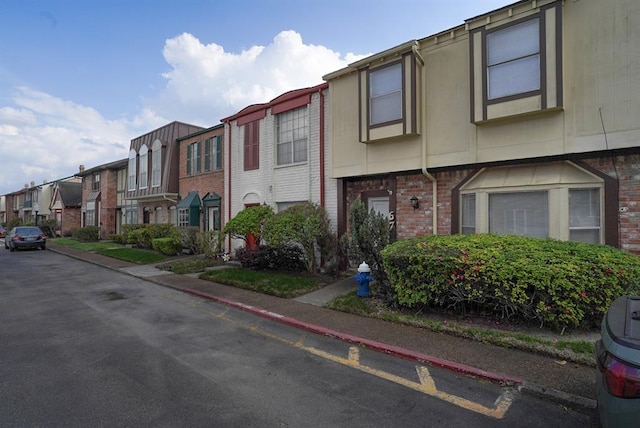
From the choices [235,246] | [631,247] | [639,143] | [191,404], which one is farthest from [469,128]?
[235,246]

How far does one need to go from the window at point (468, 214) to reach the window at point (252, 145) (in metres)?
8.01

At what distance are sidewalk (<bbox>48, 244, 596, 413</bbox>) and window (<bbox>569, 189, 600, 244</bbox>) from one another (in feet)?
12.1

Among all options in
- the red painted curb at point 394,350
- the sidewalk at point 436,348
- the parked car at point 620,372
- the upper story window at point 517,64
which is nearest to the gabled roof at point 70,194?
the sidewalk at point 436,348

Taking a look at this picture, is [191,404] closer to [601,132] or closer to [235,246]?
[601,132]

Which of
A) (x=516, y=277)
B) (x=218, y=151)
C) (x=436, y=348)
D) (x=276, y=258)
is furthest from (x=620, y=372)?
(x=218, y=151)

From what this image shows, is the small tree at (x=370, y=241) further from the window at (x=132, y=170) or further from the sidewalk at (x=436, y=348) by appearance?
the window at (x=132, y=170)

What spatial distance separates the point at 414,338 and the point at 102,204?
29.4m

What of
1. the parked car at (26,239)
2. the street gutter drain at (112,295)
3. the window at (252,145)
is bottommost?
the street gutter drain at (112,295)

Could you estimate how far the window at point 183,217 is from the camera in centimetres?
1844

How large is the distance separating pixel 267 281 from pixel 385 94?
5924 millimetres

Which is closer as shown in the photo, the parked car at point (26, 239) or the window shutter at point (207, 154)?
the window shutter at point (207, 154)

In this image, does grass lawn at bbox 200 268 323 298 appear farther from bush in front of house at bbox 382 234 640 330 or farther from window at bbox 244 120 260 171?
window at bbox 244 120 260 171

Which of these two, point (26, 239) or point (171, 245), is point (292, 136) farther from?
point (26, 239)

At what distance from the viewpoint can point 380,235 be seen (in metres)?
8.11
